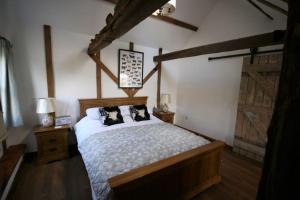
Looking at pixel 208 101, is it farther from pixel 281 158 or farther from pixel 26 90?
pixel 26 90

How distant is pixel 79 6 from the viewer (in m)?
2.58

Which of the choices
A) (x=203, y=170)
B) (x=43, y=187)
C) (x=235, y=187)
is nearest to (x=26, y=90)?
(x=43, y=187)

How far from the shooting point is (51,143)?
265 centimetres

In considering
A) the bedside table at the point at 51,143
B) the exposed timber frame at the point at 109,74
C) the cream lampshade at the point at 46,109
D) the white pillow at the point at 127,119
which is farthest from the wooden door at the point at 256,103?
the cream lampshade at the point at 46,109

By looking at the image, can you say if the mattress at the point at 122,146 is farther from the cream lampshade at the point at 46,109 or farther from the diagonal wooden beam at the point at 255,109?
the diagonal wooden beam at the point at 255,109

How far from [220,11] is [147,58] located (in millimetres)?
2012

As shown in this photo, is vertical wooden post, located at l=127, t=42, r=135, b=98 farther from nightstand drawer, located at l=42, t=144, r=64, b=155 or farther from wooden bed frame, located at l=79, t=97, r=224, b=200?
wooden bed frame, located at l=79, t=97, r=224, b=200

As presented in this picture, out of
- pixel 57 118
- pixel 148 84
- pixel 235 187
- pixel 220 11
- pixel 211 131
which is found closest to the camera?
pixel 235 187

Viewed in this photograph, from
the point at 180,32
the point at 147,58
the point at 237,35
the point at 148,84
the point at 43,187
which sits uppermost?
the point at 180,32

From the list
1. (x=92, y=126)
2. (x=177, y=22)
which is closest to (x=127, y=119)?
(x=92, y=126)

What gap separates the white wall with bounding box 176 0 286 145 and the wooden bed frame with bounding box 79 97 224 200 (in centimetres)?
167

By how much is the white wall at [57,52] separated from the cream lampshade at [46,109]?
280 millimetres

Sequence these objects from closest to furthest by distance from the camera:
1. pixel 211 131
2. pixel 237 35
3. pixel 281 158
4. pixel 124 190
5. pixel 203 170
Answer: pixel 281 158, pixel 124 190, pixel 203 170, pixel 237 35, pixel 211 131

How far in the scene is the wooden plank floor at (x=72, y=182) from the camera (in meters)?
1.97
